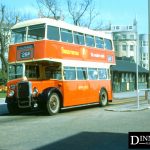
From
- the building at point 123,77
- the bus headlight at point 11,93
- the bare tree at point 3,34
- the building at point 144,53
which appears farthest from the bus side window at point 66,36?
the building at point 144,53

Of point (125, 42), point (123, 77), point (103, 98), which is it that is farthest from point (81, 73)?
point (125, 42)

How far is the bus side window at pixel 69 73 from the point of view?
19.4 meters

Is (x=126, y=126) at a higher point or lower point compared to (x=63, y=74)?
lower

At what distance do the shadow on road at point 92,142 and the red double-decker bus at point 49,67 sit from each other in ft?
21.1

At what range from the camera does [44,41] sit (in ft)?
59.7

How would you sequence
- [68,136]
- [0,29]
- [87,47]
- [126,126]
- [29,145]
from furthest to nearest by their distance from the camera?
1. [0,29]
2. [87,47]
3. [126,126]
4. [68,136]
5. [29,145]

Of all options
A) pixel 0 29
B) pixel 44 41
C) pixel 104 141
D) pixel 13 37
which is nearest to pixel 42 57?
pixel 44 41

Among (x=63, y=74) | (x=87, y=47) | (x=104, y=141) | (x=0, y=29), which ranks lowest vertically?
(x=104, y=141)

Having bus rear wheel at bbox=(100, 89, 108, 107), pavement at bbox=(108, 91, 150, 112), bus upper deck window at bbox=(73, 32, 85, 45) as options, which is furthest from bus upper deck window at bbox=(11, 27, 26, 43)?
bus rear wheel at bbox=(100, 89, 108, 107)

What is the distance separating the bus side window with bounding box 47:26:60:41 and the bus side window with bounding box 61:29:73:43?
0.46 m

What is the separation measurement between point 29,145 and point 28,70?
9.33 metres

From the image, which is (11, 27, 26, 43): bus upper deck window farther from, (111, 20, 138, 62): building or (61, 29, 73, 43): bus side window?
(111, 20, 138, 62): building

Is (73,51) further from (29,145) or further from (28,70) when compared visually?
(29,145)

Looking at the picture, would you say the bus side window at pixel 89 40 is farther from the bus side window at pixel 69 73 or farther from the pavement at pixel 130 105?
the pavement at pixel 130 105
